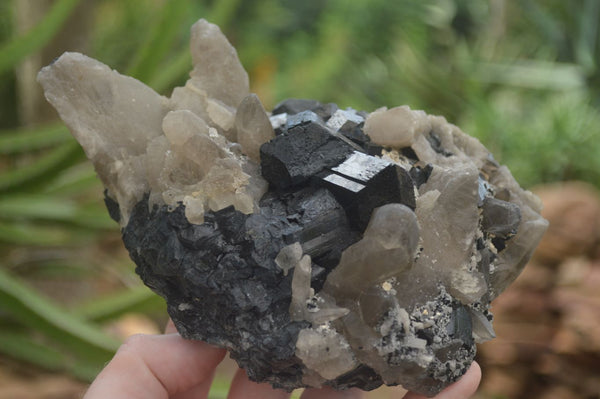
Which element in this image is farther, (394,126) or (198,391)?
(198,391)

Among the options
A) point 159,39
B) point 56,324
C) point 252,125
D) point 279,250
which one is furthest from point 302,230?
point 159,39

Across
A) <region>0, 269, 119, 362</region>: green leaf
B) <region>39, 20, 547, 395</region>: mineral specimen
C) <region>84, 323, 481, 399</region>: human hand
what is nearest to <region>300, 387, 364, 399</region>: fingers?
<region>84, 323, 481, 399</region>: human hand

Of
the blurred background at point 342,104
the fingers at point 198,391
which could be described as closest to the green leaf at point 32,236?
the blurred background at point 342,104

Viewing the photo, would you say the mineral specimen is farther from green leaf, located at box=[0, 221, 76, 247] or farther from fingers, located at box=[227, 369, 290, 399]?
green leaf, located at box=[0, 221, 76, 247]

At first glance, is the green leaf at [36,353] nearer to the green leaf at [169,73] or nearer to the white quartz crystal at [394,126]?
the green leaf at [169,73]

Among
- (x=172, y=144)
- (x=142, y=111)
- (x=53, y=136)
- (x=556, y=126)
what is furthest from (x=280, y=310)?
(x=556, y=126)

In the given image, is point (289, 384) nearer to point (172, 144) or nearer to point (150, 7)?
point (172, 144)

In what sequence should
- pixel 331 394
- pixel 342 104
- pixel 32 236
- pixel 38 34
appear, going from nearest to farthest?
pixel 331 394, pixel 38 34, pixel 32 236, pixel 342 104

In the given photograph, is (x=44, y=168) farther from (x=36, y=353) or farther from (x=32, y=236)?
(x=36, y=353)
